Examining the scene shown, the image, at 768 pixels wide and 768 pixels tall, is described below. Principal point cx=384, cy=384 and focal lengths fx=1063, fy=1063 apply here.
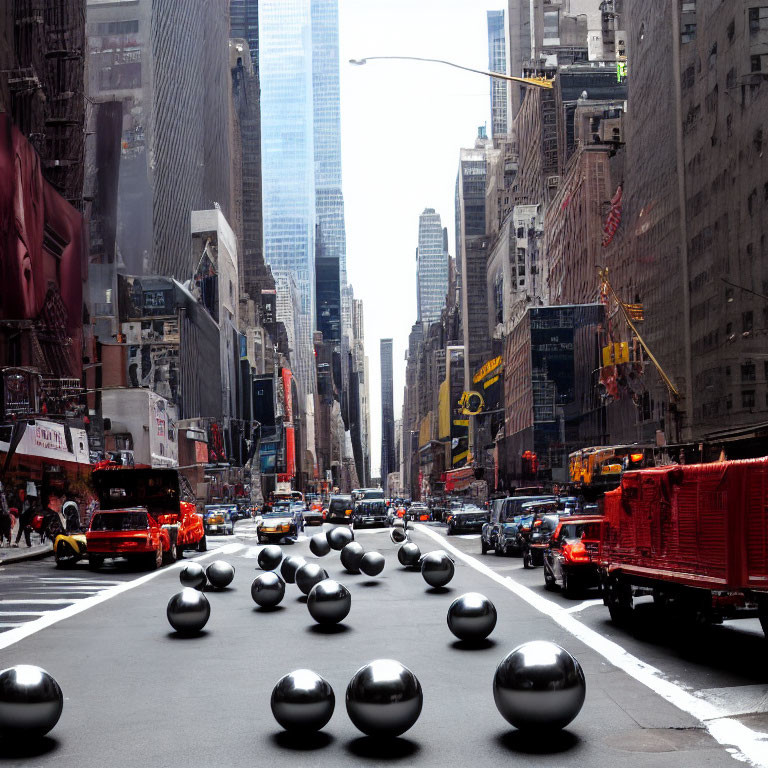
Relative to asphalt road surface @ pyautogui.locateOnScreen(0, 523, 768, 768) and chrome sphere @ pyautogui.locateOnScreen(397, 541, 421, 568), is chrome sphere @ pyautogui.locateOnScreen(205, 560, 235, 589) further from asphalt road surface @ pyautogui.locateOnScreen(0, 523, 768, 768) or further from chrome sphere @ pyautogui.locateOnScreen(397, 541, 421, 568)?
chrome sphere @ pyautogui.locateOnScreen(397, 541, 421, 568)

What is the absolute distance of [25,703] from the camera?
745cm

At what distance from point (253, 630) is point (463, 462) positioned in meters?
183

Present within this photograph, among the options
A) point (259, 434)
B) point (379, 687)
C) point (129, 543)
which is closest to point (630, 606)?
point (379, 687)

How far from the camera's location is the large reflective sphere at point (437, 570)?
1894cm

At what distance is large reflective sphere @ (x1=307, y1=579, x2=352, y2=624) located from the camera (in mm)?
13727

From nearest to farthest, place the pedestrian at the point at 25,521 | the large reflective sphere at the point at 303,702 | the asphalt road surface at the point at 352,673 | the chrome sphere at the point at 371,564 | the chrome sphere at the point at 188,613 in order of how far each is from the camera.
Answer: the asphalt road surface at the point at 352,673
the large reflective sphere at the point at 303,702
the chrome sphere at the point at 188,613
the chrome sphere at the point at 371,564
the pedestrian at the point at 25,521

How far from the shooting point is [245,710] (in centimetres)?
873

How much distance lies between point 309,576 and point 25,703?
9973 millimetres

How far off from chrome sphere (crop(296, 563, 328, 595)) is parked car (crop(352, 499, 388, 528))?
38.8 m

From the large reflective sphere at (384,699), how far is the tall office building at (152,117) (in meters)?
105

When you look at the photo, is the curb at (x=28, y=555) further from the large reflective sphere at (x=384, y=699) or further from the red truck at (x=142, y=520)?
the large reflective sphere at (x=384, y=699)

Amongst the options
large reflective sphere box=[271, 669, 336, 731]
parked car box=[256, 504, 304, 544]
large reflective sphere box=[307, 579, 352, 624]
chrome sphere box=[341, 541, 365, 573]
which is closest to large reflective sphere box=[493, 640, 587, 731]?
large reflective sphere box=[271, 669, 336, 731]

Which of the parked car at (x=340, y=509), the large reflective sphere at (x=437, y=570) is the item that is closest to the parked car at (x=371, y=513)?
the parked car at (x=340, y=509)

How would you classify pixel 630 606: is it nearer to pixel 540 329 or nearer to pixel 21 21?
pixel 21 21
